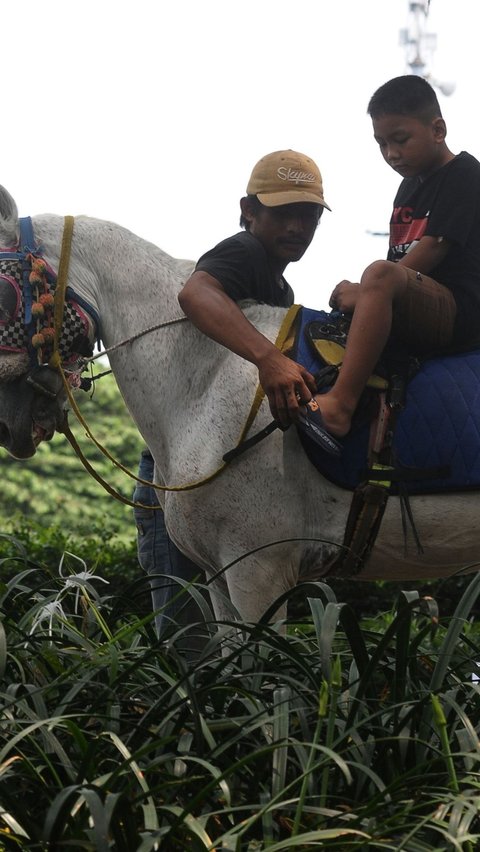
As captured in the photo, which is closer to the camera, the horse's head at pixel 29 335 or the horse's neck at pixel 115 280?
the horse's head at pixel 29 335

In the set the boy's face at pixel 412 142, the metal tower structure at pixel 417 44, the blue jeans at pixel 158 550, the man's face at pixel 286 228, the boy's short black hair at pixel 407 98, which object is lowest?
the blue jeans at pixel 158 550

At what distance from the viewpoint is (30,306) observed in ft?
14.5

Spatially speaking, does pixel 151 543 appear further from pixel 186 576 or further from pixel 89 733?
pixel 89 733

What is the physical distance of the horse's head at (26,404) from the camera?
4492 millimetres

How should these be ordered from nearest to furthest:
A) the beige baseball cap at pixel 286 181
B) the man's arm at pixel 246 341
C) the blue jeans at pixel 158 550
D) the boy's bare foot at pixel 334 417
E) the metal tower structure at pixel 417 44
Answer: the man's arm at pixel 246 341 → the boy's bare foot at pixel 334 417 → the beige baseball cap at pixel 286 181 → the blue jeans at pixel 158 550 → the metal tower structure at pixel 417 44

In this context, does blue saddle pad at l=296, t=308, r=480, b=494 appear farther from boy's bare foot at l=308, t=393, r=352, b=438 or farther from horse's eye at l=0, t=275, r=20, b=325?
horse's eye at l=0, t=275, r=20, b=325

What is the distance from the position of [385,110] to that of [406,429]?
115 cm

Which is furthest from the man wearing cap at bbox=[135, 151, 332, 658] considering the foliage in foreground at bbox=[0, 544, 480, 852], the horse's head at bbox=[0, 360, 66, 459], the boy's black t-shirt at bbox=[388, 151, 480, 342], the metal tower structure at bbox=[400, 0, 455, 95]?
the metal tower structure at bbox=[400, 0, 455, 95]

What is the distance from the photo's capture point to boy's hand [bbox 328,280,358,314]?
4434mm

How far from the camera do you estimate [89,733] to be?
3113mm

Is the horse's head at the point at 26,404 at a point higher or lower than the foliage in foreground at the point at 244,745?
higher

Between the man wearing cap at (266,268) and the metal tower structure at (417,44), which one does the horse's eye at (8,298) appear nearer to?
the man wearing cap at (266,268)

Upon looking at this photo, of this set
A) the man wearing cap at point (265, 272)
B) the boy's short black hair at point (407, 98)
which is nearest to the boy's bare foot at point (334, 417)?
the man wearing cap at point (265, 272)

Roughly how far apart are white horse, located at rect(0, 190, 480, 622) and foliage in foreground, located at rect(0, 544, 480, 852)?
0.70 meters
